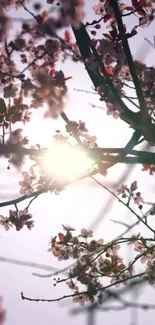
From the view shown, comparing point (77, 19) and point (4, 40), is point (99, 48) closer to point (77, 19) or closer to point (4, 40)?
point (77, 19)

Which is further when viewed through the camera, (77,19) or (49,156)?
(77,19)

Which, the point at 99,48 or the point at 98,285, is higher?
the point at 99,48

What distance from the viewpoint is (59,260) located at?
670cm

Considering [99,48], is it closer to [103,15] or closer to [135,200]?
[103,15]

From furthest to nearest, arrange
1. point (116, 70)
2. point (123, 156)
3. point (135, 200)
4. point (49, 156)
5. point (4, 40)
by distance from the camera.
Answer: point (135, 200)
point (116, 70)
point (4, 40)
point (123, 156)
point (49, 156)

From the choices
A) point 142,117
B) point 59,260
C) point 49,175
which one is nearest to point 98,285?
point 59,260

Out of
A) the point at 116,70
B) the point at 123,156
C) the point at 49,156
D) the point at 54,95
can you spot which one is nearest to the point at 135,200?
the point at 116,70

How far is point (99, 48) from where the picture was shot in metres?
5.34

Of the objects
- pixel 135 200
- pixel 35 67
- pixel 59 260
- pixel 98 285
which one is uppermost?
pixel 35 67

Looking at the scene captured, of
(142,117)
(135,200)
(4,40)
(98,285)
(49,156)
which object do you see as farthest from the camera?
(135,200)

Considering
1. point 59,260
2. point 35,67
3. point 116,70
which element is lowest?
point 59,260

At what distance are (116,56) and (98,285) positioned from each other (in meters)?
A: 3.60

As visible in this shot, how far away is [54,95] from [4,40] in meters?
1.04

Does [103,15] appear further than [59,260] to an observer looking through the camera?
No
